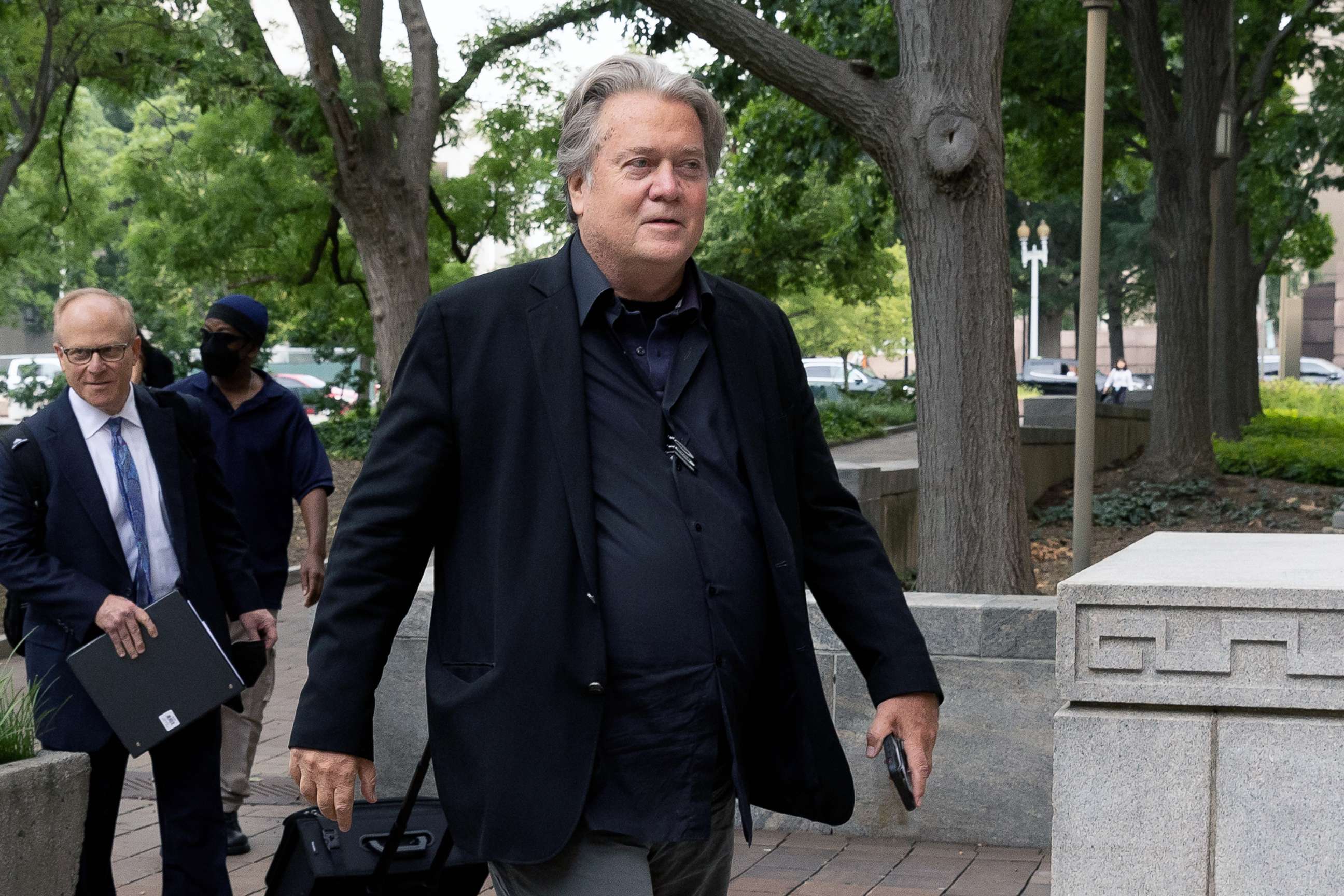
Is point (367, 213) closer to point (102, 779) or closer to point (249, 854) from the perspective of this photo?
point (249, 854)

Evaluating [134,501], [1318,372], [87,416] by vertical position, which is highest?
[87,416]

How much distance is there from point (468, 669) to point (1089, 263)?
508cm

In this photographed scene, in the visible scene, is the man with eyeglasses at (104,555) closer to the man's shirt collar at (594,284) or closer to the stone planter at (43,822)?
the stone planter at (43,822)

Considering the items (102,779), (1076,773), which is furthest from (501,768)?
(102,779)

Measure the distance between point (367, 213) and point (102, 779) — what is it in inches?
416

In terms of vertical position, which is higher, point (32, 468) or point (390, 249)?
point (390, 249)

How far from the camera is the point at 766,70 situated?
7.90 metres

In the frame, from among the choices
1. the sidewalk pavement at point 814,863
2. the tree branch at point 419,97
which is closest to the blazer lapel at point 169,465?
the sidewalk pavement at point 814,863

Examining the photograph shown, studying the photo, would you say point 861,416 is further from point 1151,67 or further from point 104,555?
point 104,555

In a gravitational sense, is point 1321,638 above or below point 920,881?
above

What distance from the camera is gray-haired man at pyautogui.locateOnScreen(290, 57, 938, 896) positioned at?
8.42 feet

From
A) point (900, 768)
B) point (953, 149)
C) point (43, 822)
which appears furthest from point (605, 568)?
point (953, 149)

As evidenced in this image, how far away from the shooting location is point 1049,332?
59375 millimetres

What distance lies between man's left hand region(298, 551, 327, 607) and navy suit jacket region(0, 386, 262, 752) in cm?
152
